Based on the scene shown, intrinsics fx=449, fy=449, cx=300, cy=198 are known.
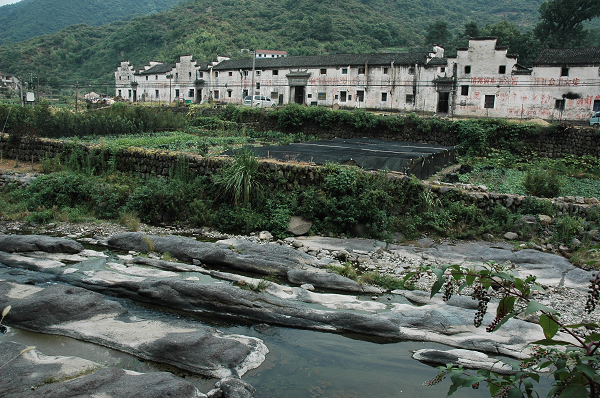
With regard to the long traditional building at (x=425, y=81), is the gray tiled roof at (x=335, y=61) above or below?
above

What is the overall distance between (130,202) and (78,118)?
33.8 ft

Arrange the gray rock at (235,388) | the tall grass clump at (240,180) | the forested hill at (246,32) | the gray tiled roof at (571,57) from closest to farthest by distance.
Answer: the gray rock at (235,388)
the tall grass clump at (240,180)
the gray tiled roof at (571,57)
the forested hill at (246,32)

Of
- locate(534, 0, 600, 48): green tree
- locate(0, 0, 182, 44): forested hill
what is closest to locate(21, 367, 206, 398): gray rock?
locate(534, 0, 600, 48): green tree

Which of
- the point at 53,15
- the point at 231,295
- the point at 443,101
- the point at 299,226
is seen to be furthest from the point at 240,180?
the point at 53,15

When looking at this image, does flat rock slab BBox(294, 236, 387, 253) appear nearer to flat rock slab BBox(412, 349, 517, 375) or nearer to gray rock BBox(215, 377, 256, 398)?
flat rock slab BBox(412, 349, 517, 375)

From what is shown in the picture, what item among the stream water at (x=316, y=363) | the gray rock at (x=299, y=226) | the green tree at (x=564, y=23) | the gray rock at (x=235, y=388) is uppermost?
the green tree at (x=564, y=23)

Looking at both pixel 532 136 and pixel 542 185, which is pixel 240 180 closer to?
pixel 542 185

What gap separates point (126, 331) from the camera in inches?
273

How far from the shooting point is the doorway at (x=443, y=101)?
109ft

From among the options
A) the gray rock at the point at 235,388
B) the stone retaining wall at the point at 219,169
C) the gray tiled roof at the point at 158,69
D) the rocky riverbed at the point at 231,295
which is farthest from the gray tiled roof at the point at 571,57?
the gray tiled roof at the point at 158,69

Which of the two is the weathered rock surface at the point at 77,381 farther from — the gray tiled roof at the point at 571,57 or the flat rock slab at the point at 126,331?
the gray tiled roof at the point at 571,57

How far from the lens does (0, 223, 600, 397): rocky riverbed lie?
660 centimetres

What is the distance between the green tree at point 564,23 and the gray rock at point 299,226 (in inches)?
1696

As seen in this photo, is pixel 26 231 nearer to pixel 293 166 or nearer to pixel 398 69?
pixel 293 166
